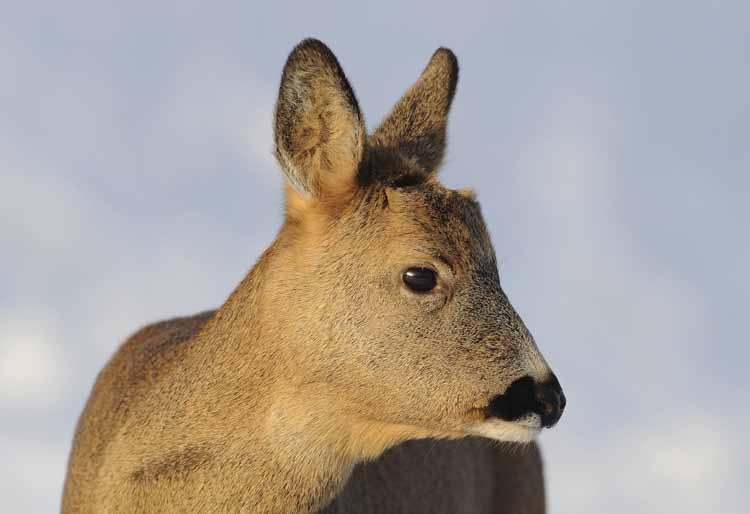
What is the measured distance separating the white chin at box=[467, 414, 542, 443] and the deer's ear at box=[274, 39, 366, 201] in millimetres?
1735

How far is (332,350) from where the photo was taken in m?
6.21

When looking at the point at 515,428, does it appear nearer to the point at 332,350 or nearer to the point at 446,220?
the point at 332,350

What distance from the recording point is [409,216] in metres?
6.41

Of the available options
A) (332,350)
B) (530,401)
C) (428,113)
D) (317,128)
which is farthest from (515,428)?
(428,113)

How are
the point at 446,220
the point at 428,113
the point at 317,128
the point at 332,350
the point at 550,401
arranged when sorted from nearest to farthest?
the point at 550,401 → the point at 332,350 → the point at 446,220 → the point at 317,128 → the point at 428,113

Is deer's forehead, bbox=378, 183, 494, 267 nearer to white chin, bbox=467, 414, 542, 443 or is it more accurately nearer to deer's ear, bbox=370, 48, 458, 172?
white chin, bbox=467, 414, 542, 443

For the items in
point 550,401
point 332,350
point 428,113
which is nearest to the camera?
point 550,401

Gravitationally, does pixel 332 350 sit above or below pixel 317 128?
below

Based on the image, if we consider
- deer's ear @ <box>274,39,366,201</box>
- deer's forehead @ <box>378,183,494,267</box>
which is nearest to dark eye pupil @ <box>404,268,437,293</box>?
deer's forehead @ <box>378,183,494,267</box>

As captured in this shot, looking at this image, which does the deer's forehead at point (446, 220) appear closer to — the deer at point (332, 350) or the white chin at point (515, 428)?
the deer at point (332, 350)

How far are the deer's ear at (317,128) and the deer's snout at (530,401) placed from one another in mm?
1647

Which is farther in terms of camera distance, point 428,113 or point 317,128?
point 428,113

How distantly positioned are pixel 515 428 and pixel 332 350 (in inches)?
46.2

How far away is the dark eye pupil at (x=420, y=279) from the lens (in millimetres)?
6230
